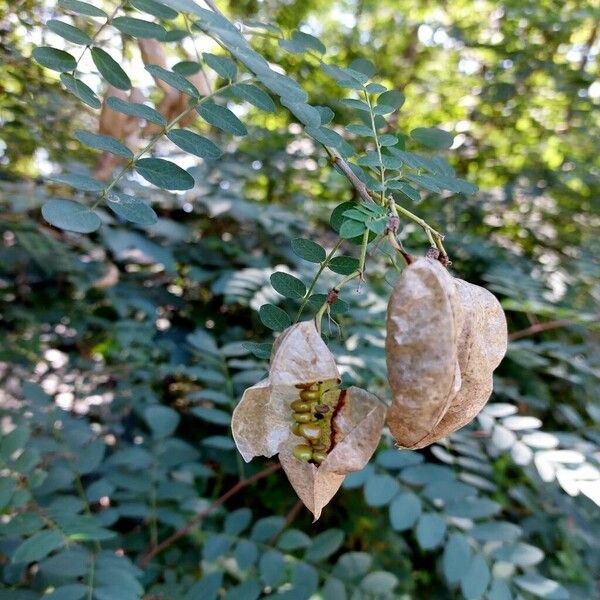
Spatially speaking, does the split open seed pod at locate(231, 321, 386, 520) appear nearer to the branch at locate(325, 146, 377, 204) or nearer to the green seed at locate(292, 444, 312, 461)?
the green seed at locate(292, 444, 312, 461)

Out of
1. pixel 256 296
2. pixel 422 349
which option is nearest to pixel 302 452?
pixel 422 349

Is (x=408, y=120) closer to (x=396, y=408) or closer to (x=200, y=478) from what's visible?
(x=200, y=478)

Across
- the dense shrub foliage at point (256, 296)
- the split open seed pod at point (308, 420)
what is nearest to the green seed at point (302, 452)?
the split open seed pod at point (308, 420)

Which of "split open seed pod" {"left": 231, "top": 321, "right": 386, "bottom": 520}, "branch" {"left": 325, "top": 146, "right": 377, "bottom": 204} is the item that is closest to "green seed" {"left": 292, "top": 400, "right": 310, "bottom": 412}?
"split open seed pod" {"left": 231, "top": 321, "right": 386, "bottom": 520}

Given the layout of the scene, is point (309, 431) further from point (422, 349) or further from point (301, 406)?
point (422, 349)

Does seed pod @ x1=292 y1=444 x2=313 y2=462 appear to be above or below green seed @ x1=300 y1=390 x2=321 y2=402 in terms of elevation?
below

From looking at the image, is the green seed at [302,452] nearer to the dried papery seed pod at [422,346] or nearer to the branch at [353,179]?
the dried papery seed pod at [422,346]

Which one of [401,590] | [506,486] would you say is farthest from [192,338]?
[506,486]
